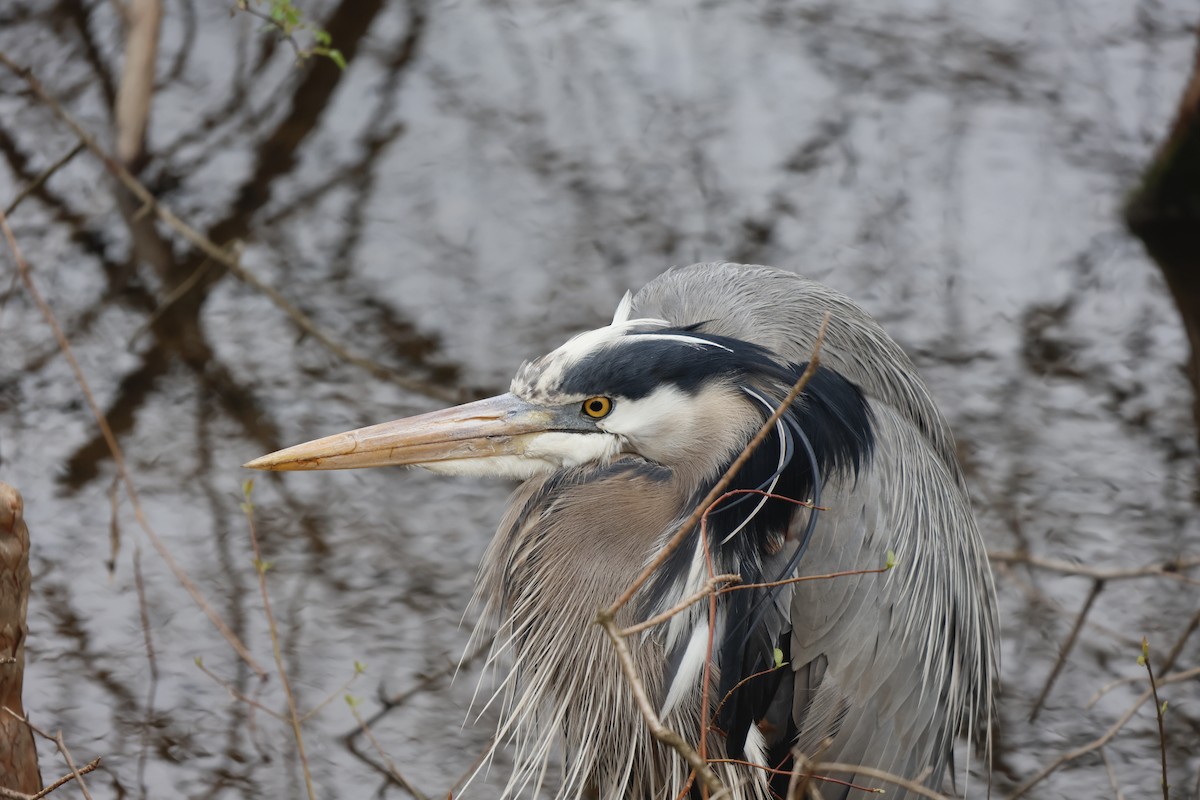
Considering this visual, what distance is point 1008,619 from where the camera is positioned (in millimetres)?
3852

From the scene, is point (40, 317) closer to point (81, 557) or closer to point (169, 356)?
point (169, 356)

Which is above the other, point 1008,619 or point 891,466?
point 891,466

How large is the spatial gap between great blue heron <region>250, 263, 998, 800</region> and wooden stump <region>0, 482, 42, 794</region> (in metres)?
0.43

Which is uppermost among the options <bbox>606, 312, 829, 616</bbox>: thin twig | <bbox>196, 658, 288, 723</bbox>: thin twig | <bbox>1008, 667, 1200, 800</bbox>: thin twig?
<bbox>606, 312, 829, 616</bbox>: thin twig

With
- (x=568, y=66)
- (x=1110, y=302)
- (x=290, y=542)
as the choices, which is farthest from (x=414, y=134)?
(x=1110, y=302)

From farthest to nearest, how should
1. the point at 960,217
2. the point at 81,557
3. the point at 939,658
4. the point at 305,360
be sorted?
the point at 960,217 < the point at 305,360 < the point at 81,557 < the point at 939,658

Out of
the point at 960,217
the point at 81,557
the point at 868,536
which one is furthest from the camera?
the point at 960,217

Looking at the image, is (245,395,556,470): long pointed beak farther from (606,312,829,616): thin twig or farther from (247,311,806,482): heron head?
(606,312,829,616): thin twig

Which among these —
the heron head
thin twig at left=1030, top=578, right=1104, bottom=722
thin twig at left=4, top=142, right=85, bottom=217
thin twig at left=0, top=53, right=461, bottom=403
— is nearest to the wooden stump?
the heron head

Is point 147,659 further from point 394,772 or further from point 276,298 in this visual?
point 276,298

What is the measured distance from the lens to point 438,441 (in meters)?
2.45

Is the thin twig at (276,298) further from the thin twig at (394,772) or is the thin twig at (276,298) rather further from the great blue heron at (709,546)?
the great blue heron at (709,546)

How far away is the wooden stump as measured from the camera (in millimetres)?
2182

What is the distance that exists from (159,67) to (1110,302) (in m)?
3.72
